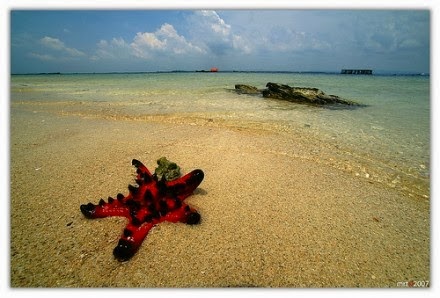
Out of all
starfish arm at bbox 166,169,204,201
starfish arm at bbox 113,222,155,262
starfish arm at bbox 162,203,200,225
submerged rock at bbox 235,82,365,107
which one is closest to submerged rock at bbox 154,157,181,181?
starfish arm at bbox 166,169,204,201

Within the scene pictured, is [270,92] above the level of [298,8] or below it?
below

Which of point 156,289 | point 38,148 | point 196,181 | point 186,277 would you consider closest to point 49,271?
point 156,289

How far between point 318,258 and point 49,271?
2.20 metres

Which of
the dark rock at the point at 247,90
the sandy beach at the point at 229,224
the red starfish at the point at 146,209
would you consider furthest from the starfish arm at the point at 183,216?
the dark rock at the point at 247,90

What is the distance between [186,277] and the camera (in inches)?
79.6

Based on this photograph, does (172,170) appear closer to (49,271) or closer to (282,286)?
(49,271)

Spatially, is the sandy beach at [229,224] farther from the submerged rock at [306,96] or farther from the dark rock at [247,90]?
the dark rock at [247,90]

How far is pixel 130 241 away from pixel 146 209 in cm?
30

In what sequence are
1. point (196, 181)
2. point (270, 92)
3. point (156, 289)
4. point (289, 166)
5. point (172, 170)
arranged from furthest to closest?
point (270, 92), point (289, 166), point (172, 170), point (196, 181), point (156, 289)

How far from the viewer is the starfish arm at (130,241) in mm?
1985

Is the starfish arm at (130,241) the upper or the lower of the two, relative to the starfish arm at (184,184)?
lower

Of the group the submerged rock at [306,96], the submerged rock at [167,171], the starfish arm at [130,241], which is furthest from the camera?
the submerged rock at [306,96]

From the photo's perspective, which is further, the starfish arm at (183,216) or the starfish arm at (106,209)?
the starfish arm at (106,209)

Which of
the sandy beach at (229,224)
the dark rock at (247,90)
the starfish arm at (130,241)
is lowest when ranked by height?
the sandy beach at (229,224)
